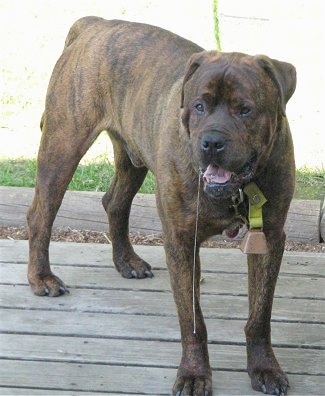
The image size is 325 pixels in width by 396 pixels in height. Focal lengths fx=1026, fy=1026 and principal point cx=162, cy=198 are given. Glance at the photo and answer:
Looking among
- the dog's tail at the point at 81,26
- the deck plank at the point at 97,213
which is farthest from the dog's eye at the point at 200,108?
the deck plank at the point at 97,213

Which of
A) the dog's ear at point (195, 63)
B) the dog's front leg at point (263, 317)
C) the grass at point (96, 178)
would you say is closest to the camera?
the dog's ear at point (195, 63)

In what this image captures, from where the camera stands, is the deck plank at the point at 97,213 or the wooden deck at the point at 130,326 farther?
the deck plank at the point at 97,213

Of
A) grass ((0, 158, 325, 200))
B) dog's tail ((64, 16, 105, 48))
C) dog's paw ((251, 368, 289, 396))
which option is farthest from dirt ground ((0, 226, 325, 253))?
dog's paw ((251, 368, 289, 396))

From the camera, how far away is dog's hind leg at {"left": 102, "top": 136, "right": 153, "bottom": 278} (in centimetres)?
578

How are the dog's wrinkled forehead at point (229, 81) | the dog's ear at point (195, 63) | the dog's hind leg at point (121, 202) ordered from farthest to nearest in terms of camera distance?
1. the dog's hind leg at point (121, 202)
2. the dog's ear at point (195, 63)
3. the dog's wrinkled forehead at point (229, 81)

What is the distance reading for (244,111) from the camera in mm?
4082

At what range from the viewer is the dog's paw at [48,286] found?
5.45 m

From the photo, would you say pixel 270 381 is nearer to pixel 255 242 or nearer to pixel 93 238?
pixel 255 242

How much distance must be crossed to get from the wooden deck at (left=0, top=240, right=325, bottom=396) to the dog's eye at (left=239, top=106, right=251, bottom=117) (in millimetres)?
1229

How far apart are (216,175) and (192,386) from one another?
3.09 ft

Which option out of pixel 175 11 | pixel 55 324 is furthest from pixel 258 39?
pixel 55 324

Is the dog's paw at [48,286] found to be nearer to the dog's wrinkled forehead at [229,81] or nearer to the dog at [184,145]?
the dog at [184,145]

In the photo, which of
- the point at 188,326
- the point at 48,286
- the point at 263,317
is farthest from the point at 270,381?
the point at 48,286

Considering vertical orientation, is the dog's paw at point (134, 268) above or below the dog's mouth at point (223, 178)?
below
